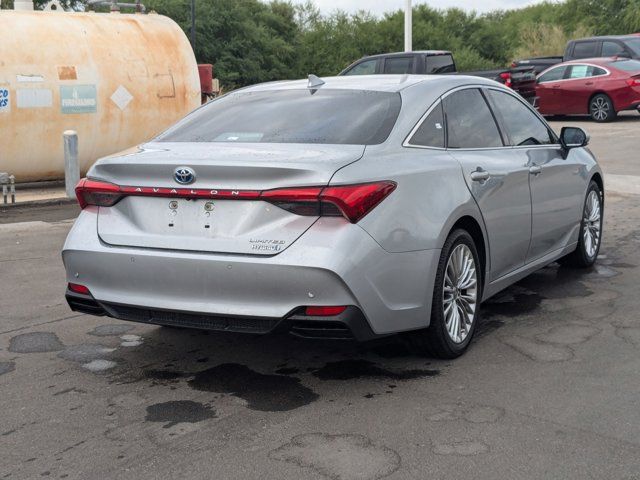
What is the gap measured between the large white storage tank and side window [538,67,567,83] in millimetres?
12336

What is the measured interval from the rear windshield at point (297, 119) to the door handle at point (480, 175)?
602 mm

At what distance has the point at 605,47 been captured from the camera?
85.6ft

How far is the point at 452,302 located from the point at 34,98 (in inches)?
358

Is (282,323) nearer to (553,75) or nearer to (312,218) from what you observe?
(312,218)

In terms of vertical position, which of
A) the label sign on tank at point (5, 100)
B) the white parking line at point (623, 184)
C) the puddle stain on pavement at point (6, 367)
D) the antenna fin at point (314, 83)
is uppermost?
the antenna fin at point (314, 83)

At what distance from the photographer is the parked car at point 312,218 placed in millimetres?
4508

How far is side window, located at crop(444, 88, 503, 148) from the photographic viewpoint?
574cm

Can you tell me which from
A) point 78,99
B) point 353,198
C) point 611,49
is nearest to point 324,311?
point 353,198

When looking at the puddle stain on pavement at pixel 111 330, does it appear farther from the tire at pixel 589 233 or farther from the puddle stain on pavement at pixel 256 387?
the tire at pixel 589 233

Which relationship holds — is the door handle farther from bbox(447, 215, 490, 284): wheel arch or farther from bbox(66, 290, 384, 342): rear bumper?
bbox(66, 290, 384, 342): rear bumper

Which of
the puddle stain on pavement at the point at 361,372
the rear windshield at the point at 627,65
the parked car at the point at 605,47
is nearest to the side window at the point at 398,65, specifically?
the rear windshield at the point at 627,65

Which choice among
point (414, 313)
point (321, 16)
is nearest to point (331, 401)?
point (414, 313)

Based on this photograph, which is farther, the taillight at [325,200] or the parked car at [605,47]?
the parked car at [605,47]

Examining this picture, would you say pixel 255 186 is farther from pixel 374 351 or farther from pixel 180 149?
pixel 374 351
